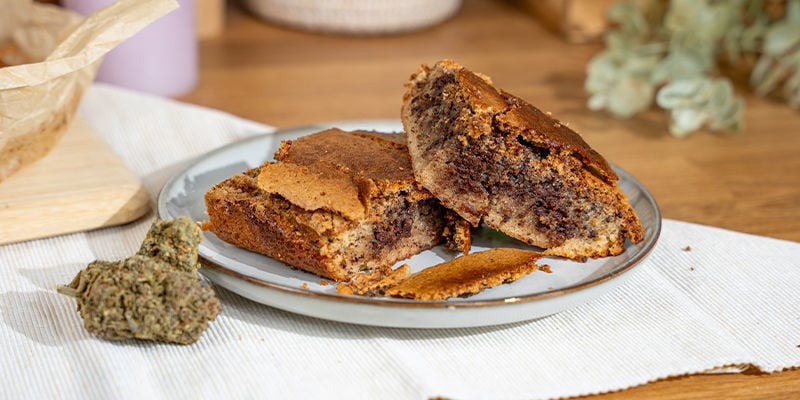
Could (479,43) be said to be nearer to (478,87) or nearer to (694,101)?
(694,101)

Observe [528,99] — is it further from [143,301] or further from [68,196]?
[143,301]

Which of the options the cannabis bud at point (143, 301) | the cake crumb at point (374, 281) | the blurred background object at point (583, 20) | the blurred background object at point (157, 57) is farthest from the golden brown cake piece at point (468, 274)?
the blurred background object at point (583, 20)

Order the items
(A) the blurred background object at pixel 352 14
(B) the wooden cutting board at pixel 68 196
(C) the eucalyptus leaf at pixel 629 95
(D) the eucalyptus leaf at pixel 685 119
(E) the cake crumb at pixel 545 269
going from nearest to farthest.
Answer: (E) the cake crumb at pixel 545 269, (B) the wooden cutting board at pixel 68 196, (D) the eucalyptus leaf at pixel 685 119, (C) the eucalyptus leaf at pixel 629 95, (A) the blurred background object at pixel 352 14

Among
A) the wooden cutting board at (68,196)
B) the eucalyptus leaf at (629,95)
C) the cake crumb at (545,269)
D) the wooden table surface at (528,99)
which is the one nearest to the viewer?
the cake crumb at (545,269)

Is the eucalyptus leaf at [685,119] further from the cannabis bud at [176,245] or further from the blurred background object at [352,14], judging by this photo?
the cannabis bud at [176,245]

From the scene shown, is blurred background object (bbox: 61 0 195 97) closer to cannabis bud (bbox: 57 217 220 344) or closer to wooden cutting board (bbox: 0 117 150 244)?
wooden cutting board (bbox: 0 117 150 244)

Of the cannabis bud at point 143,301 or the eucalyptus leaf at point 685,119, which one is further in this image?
the eucalyptus leaf at point 685,119

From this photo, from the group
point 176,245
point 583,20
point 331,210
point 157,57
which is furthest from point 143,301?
point 583,20
